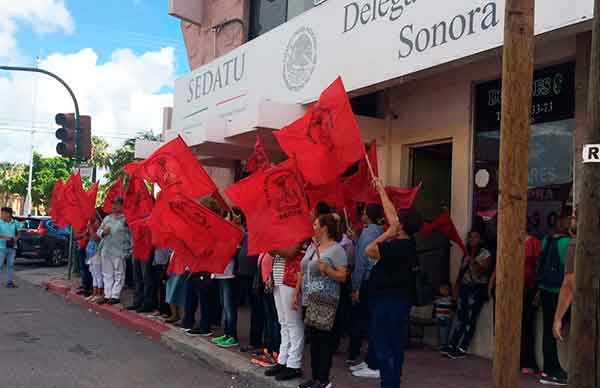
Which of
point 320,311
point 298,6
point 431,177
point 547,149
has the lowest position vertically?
point 320,311

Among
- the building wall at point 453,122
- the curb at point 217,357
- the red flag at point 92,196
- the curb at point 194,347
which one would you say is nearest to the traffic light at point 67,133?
the red flag at point 92,196

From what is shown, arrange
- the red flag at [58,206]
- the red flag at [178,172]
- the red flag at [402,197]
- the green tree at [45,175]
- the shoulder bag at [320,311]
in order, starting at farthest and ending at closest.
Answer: the green tree at [45,175], the red flag at [58,206], the red flag at [178,172], the red flag at [402,197], the shoulder bag at [320,311]

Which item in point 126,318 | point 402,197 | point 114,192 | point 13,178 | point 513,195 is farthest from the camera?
point 13,178

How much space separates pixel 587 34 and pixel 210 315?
19.2 ft

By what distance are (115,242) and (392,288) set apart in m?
6.93

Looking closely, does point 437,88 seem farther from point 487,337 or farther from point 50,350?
point 50,350

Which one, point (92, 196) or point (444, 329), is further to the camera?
point (92, 196)

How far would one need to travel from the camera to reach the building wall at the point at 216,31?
13547mm

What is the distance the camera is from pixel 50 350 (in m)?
7.89

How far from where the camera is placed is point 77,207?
469 inches

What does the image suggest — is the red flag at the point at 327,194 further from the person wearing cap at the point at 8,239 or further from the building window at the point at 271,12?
the person wearing cap at the point at 8,239

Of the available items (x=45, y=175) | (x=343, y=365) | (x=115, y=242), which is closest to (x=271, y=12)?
(x=115, y=242)

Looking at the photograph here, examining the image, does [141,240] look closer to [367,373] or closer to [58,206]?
[58,206]

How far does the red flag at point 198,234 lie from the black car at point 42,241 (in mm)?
13152
